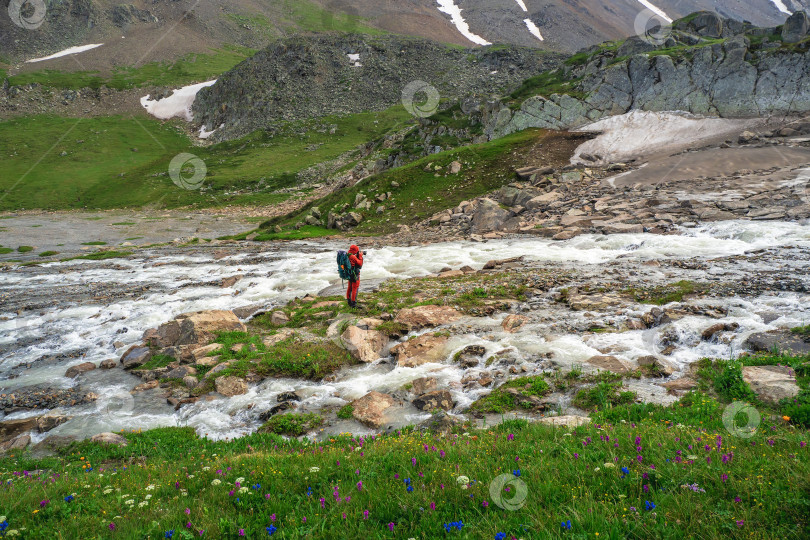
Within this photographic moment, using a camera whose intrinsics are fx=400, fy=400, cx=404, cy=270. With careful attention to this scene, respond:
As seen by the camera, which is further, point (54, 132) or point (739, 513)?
point (54, 132)

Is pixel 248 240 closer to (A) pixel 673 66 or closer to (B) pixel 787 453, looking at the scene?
(B) pixel 787 453

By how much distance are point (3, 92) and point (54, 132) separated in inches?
1729

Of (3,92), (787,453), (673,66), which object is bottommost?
(787,453)

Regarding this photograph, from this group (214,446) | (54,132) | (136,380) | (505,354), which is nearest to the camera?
(214,446)

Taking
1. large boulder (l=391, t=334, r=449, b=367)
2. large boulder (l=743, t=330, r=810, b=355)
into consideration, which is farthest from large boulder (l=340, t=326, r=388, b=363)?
large boulder (l=743, t=330, r=810, b=355)

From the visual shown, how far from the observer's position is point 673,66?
58.5 m

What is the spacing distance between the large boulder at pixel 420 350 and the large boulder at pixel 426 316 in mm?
1395

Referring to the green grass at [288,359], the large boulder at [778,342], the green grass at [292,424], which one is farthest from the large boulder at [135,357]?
the large boulder at [778,342]

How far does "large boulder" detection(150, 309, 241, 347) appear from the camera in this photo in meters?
17.1

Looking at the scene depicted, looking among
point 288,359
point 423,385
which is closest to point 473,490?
point 423,385

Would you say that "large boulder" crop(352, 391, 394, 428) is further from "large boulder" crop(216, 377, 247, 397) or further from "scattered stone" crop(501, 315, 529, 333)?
"scattered stone" crop(501, 315, 529, 333)

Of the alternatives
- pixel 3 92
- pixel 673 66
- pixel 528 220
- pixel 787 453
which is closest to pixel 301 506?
pixel 787 453

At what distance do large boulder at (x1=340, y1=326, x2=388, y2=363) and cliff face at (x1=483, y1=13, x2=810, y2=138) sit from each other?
6010cm

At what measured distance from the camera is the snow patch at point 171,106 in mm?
189875
